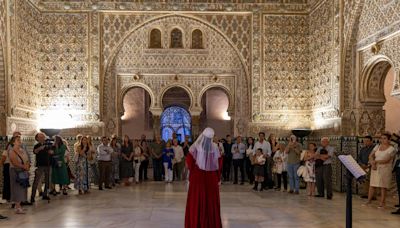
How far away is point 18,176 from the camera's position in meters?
8.70

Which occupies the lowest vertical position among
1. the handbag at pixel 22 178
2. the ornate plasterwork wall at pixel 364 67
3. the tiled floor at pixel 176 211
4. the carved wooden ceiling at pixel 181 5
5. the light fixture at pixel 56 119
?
the tiled floor at pixel 176 211

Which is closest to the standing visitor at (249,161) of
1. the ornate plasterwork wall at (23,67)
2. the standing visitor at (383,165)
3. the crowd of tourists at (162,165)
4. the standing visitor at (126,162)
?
the crowd of tourists at (162,165)

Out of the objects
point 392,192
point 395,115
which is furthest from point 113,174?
point 395,115

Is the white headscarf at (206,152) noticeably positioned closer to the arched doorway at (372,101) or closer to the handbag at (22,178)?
the handbag at (22,178)

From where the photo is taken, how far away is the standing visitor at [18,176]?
869 centimetres

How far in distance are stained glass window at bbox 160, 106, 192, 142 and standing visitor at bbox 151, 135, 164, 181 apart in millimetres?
7419

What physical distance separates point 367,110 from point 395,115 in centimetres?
410

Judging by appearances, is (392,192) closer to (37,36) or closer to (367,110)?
(367,110)

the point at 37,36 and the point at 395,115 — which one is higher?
the point at 37,36

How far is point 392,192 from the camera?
38.1 ft

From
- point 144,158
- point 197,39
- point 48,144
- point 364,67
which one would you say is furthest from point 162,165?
point 364,67

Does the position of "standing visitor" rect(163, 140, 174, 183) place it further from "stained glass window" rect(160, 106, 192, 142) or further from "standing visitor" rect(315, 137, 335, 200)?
"stained glass window" rect(160, 106, 192, 142)

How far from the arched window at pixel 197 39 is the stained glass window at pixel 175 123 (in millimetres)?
7278

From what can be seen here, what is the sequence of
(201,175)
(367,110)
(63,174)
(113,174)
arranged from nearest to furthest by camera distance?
(201,175) < (63,174) < (367,110) < (113,174)
